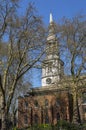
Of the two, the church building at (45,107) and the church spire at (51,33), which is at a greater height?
the church spire at (51,33)

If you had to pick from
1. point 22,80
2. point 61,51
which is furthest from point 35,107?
point 61,51

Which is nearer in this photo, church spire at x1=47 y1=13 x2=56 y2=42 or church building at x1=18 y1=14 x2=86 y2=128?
church spire at x1=47 y1=13 x2=56 y2=42

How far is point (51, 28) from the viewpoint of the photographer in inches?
1277

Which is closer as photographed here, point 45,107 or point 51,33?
point 51,33

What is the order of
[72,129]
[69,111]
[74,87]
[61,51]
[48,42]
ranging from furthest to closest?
1. [69,111]
2. [74,87]
3. [61,51]
4. [48,42]
5. [72,129]

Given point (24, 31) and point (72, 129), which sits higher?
point (24, 31)

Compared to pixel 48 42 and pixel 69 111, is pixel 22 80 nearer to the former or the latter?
pixel 48 42

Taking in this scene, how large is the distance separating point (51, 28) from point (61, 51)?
2.97 metres

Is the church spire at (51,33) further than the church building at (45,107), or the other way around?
the church building at (45,107)

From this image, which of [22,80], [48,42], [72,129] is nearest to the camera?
[72,129]

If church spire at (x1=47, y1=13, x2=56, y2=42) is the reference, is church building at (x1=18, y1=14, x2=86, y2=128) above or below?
below

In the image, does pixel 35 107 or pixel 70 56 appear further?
pixel 35 107

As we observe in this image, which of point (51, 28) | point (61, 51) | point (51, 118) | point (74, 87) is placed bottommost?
point (51, 118)

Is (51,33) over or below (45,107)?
over
